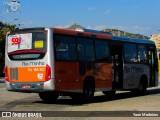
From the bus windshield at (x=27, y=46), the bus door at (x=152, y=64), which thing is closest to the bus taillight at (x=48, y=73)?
the bus windshield at (x=27, y=46)

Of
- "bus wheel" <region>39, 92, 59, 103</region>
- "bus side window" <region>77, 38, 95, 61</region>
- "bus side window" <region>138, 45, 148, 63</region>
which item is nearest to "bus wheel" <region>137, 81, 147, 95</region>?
"bus side window" <region>138, 45, 148, 63</region>

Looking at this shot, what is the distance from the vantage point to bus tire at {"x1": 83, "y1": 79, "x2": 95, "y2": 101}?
60.2ft

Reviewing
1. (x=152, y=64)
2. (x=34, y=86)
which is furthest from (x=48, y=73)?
(x=152, y=64)

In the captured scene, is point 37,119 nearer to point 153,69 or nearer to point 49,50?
point 49,50

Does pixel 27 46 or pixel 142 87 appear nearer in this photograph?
pixel 27 46

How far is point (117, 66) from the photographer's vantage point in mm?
21328

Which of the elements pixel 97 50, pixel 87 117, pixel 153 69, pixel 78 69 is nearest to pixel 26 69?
pixel 78 69

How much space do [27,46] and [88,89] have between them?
130 inches

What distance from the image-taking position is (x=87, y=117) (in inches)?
511

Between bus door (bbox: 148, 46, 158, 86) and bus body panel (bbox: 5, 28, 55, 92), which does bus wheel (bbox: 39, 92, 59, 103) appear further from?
bus door (bbox: 148, 46, 158, 86)

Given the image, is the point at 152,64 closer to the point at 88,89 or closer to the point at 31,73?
the point at 88,89

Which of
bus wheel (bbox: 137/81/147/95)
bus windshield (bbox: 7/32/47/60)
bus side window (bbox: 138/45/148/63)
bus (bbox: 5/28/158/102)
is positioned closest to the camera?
bus (bbox: 5/28/158/102)

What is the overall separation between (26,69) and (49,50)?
1.34 meters

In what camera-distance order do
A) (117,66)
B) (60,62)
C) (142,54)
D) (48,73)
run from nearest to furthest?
(48,73) < (60,62) < (117,66) < (142,54)
